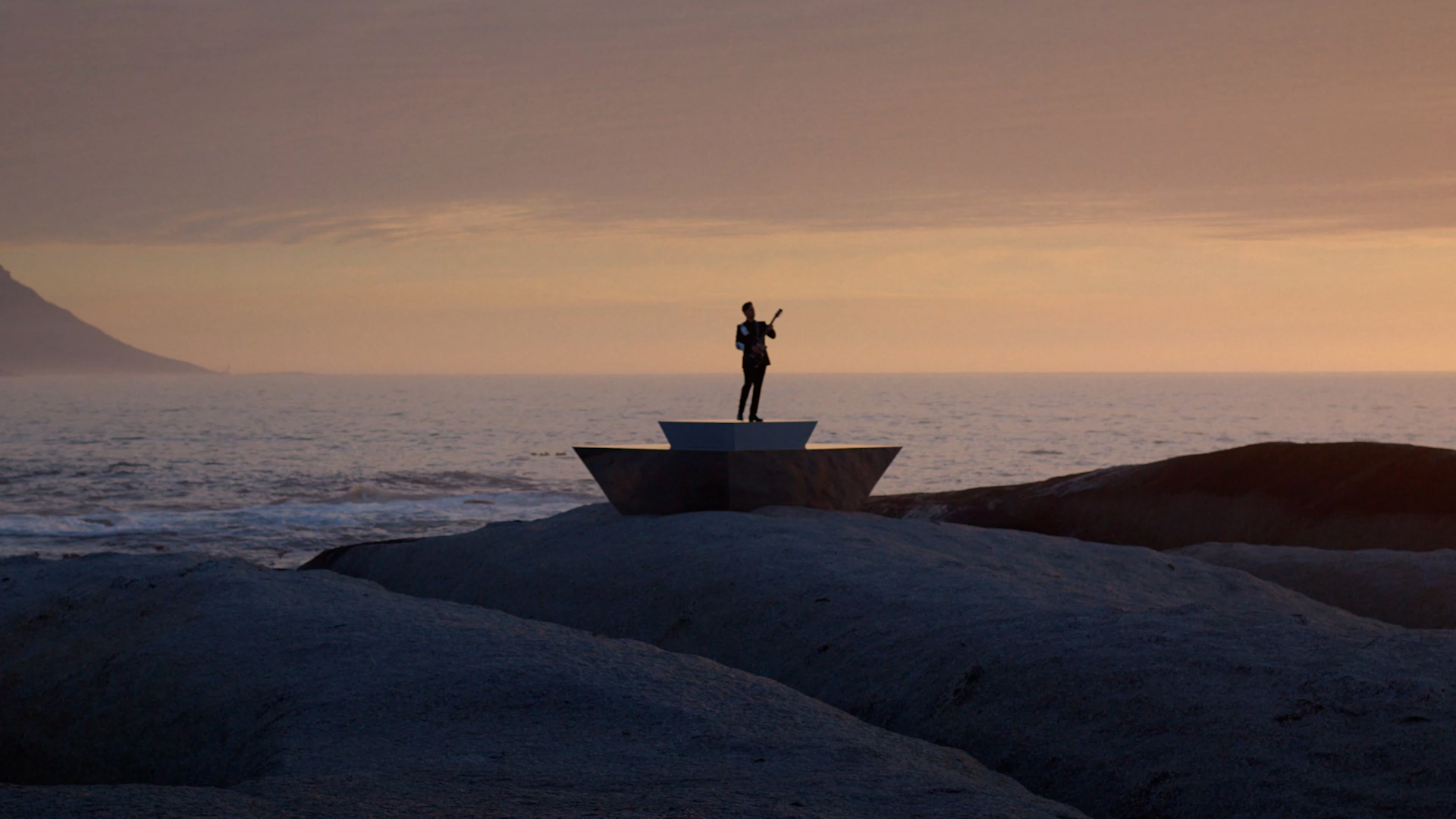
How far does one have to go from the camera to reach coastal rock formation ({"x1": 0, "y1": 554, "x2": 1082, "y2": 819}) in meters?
5.54

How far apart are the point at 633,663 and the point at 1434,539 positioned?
15.3 metres

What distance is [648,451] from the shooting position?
54.0 feet

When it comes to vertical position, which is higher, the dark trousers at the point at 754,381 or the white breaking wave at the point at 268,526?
the dark trousers at the point at 754,381

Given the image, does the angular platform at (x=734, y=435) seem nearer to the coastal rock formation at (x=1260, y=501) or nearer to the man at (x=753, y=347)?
the man at (x=753, y=347)

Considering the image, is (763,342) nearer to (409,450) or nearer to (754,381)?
(754,381)

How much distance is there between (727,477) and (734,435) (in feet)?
1.90

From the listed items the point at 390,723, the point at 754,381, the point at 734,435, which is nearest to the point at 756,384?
the point at 754,381

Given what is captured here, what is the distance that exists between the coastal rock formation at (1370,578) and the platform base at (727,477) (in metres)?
5.21

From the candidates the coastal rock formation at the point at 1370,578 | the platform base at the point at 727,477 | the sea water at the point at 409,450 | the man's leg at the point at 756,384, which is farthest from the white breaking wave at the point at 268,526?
the coastal rock formation at the point at 1370,578

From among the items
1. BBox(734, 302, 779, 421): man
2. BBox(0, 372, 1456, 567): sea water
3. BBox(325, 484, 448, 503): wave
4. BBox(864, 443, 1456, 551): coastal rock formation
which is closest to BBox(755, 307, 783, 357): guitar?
BBox(734, 302, 779, 421): man

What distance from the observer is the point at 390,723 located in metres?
7.16

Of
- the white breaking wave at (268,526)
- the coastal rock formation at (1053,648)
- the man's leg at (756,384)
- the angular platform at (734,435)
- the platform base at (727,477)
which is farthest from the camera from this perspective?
the white breaking wave at (268,526)

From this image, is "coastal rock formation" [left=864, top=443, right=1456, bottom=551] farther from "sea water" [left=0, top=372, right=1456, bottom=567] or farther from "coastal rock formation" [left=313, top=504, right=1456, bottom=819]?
"sea water" [left=0, top=372, right=1456, bottom=567]

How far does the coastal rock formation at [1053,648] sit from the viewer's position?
6852mm
